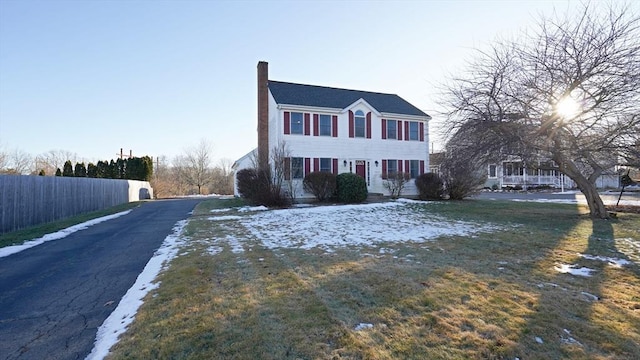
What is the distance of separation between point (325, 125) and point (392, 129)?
4.86 m

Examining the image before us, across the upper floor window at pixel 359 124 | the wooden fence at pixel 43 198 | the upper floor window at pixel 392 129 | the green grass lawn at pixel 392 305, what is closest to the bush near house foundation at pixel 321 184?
the upper floor window at pixel 359 124

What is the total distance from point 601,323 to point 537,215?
10199 millimetres

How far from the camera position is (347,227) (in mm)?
9805

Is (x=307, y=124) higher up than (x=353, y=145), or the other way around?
(x=307, y=124)

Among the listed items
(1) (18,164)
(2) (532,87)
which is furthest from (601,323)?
(1) (18,164)

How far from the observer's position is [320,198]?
17750mm

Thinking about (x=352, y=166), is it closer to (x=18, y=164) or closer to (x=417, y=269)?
(x=417, y=269)

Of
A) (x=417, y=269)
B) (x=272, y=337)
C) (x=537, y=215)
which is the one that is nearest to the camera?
(x=272, y=337)

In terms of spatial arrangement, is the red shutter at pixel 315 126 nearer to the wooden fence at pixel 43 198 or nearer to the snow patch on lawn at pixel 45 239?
the snow patch on lawn at pixel 45 239

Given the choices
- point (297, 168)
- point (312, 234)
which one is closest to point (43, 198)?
point (312, 234)

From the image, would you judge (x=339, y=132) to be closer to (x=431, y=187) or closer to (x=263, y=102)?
(x=263, y=102)

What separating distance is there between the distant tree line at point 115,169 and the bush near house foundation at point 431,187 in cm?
2853

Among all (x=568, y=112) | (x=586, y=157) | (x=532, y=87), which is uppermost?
(x=532, y=87)

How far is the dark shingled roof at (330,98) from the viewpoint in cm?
2073
